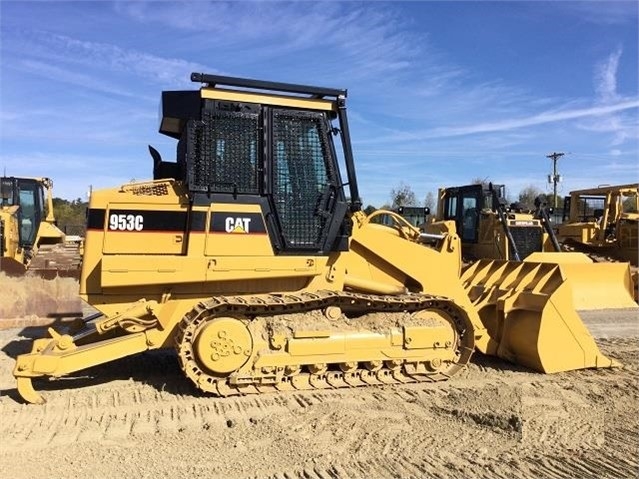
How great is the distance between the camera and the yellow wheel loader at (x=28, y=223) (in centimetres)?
1409

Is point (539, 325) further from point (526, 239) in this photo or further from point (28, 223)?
point (28, 223)

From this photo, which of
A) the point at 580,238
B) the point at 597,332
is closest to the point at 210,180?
the point at 597,332

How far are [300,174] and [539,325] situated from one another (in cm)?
316

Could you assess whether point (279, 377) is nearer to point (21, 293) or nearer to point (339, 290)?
point (339, 290)

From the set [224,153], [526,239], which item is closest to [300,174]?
[224,153]

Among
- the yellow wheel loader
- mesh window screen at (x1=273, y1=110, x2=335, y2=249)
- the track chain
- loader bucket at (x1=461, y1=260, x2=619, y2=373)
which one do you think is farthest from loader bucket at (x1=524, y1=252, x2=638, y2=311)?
the yellow wheel loader

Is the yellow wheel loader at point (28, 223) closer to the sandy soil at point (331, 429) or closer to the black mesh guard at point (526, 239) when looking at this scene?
the sandy soil at point (331, 429)

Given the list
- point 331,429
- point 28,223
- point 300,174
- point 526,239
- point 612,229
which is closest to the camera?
point 331,429

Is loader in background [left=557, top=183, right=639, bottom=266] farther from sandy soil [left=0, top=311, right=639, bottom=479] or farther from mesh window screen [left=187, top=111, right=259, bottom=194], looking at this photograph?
mesh window screen [left=187, top=111, right=259, bottom=194]

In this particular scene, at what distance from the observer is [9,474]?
3.90 metres

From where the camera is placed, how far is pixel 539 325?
650 cm

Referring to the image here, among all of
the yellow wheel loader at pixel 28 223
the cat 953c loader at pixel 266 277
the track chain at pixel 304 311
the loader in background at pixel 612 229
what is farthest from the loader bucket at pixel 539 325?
the loader in background at pixel 612 229

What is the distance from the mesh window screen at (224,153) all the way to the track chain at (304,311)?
1.16 m

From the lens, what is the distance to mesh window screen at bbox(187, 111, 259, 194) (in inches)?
230
